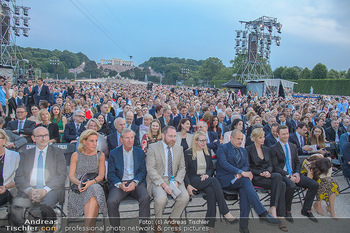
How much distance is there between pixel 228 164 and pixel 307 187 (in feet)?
4.66

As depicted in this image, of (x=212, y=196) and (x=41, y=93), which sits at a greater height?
(x=41, y=93)

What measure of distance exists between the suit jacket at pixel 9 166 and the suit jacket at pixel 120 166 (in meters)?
1.26

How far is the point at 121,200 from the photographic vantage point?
3.32 meters

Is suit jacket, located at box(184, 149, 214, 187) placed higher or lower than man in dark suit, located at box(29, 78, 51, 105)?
lower

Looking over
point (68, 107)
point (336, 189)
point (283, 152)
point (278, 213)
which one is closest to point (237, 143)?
point (283, 152)

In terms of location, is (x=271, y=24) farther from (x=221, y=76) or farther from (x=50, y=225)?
(x=221, y=76)

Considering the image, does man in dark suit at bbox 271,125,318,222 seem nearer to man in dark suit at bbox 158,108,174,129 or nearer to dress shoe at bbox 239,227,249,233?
dress shoe at bbox 239,227,249,233

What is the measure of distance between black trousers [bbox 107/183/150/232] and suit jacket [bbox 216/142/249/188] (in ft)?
4.23

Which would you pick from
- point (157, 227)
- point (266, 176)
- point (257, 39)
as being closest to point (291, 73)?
point (257, 39)

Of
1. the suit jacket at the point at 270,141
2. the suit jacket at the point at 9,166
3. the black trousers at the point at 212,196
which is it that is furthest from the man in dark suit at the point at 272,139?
the suit jacket at the point at 9,166

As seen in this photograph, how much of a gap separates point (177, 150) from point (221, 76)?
7714cm

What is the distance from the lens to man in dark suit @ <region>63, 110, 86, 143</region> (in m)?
5.30

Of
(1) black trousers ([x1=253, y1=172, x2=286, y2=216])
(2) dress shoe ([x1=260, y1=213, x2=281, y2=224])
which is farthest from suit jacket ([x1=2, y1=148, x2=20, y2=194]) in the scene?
(1) black trousers ([x1=253, y1=172, x2=286, y2=216])

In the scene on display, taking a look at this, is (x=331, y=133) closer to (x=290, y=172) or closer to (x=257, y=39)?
(x=290, y=172)
